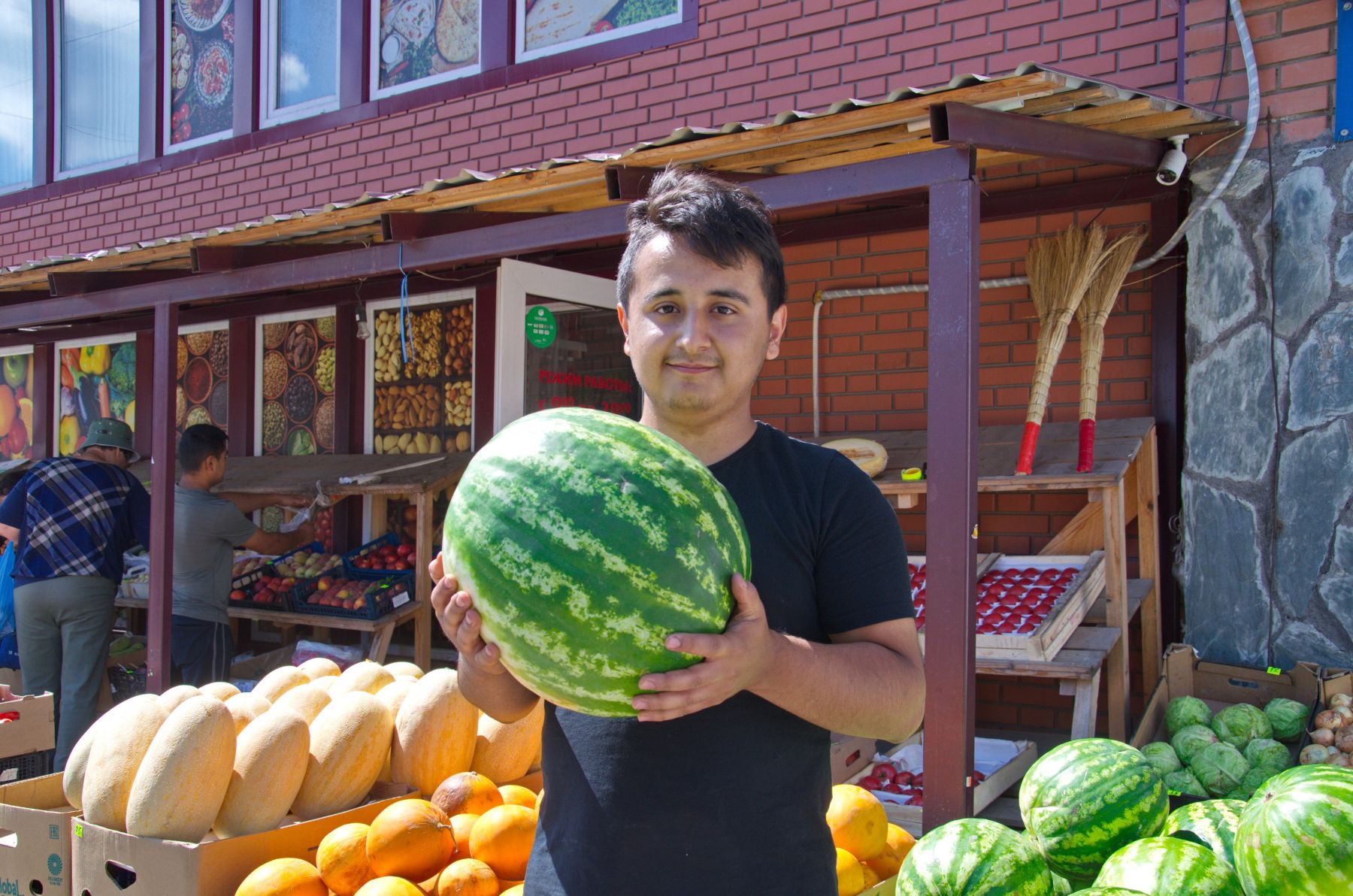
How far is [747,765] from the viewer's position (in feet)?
5.37

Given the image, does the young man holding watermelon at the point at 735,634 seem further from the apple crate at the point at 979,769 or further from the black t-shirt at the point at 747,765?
the apple crate at the point at 979,769

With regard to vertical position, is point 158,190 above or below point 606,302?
above

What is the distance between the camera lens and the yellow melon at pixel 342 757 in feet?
10.1

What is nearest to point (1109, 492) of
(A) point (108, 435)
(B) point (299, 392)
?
(A) point (108, 435)

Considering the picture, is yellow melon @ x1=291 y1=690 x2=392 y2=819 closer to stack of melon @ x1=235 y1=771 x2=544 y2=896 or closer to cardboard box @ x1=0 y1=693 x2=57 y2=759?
stack of melon @ x1=235 y1=771 x2=544 y2=896

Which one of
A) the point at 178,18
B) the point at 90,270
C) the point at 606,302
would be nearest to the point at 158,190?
the point at 178,18

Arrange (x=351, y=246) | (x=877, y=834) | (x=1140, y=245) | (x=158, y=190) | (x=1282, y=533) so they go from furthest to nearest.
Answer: (x=158, y=190)
(x=351, y=246)
(x=1140, y=245)
(x=1282, y=533)
(x=877, y=834)

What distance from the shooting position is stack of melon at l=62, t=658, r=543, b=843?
2832 millimetres

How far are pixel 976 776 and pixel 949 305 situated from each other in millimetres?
1915

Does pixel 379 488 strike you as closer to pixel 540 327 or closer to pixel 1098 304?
pixel 540 327

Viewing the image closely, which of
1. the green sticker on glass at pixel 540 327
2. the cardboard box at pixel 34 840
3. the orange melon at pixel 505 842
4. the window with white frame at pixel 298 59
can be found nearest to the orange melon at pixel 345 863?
the orange melon at pixel 505 842

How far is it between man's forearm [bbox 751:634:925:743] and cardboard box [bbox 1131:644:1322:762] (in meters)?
3.20

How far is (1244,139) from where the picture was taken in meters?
4.46

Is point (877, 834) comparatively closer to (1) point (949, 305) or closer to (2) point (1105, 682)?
(1) point (949, 305)
